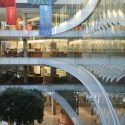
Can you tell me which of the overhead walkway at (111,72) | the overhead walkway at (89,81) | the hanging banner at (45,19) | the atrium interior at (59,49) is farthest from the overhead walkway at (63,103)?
the overhead walkway at (111,72)

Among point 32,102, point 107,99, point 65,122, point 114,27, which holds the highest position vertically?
point 114,27

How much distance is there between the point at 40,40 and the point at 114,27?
22798mm

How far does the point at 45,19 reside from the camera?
40062 mm

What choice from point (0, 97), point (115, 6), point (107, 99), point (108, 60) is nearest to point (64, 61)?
point (0, 97)

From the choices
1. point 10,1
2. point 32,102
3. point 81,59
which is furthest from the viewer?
point 81,59

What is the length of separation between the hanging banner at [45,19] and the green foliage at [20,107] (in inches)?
384

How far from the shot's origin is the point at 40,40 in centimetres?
4653

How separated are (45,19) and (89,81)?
1428 centimetres

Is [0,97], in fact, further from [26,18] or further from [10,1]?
[26,18]

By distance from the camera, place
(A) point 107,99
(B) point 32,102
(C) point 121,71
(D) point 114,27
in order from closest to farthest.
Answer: (A) point 107,99
(C) point 121,71
(D) point 114,27
(B) point 32,102

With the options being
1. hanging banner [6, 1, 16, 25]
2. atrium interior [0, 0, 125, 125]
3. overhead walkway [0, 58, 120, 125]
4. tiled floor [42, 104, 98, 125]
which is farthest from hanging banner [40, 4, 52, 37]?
tiled floor [42, 104, 98, 125]

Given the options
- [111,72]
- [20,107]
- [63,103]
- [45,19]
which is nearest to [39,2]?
[45,19]

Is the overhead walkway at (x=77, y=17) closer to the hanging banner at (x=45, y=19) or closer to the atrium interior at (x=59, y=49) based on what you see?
the atrium interior at (x=59, y=49)

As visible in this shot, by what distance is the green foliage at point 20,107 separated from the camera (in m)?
30.4
